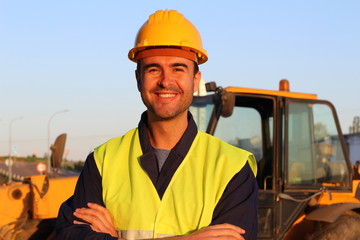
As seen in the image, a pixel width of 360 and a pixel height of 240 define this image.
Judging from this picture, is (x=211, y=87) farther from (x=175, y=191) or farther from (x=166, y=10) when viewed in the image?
(x=175, y=191)

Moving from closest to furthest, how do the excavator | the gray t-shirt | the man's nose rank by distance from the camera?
the man's nose, the gray t-shirt, the excavator

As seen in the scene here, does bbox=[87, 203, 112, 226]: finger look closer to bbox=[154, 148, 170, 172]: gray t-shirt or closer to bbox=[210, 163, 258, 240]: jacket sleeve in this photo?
bbox=[154, 148, 170, 172]: gray t-shirt

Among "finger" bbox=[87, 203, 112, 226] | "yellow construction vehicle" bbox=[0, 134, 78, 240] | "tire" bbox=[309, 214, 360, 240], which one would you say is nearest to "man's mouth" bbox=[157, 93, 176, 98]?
"finger" bbox=[87, 203, 112, 226]

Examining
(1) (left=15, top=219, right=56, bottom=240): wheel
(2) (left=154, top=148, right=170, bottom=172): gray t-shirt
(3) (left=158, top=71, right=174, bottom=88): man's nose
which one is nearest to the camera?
(3) (left=158, top=71, right=174, bottom=88): man's nose

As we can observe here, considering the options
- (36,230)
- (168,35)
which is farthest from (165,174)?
(36,230)

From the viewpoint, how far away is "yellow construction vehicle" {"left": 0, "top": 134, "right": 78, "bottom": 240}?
6523mm

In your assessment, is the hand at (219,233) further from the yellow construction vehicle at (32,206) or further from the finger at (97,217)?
the yellow construction vehicle at (32,206)

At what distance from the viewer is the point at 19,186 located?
22.6 ft

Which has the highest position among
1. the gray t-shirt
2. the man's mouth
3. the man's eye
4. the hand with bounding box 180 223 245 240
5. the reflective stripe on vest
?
the man's eye

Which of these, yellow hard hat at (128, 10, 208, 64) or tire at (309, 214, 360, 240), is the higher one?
yellow hard hat at (128, 10, 208, 64)

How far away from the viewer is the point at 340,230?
257 inches

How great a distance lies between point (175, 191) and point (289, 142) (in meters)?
4.22

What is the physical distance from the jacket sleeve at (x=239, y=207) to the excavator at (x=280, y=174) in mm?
3443

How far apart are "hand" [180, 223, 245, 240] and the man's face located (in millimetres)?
596
